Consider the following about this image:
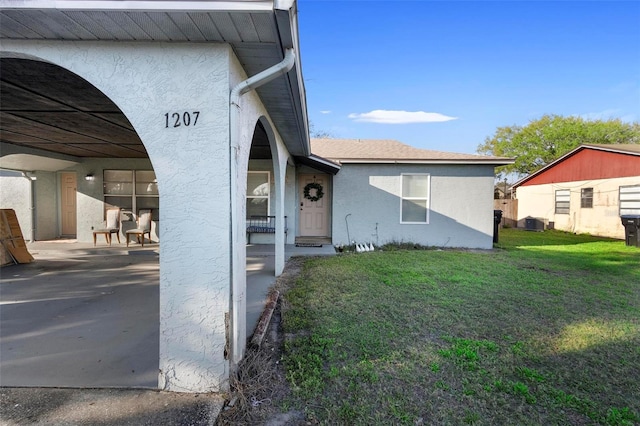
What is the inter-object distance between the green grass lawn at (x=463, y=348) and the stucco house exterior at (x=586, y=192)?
10.3m

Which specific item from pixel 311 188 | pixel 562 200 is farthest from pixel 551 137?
pixel 311 188

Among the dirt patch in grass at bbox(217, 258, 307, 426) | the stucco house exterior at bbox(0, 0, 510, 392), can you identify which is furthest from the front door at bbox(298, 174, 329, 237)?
the dirt patch in grass at bbox(217, 258, 307, 426)

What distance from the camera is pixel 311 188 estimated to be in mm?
10836

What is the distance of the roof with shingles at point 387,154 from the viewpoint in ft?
31.6

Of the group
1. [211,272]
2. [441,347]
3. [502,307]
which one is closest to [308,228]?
[502,307]

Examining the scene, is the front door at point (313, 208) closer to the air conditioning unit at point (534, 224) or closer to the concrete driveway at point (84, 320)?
the concrete driveway at point (84, 320)

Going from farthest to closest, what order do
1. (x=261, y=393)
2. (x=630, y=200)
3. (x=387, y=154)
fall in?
(x=630, y=200) → (x=387, y=154) → (x=261, y=393)

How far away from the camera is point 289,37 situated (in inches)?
91.5

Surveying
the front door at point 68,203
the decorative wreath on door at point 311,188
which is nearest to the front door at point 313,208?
the decorative wreath on door at point 311,188

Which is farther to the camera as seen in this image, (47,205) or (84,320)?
(47,205)

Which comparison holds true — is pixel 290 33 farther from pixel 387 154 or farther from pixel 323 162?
pixel 387 154

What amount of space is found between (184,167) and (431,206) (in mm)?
8818

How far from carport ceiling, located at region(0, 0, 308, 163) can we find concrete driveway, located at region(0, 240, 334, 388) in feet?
8.37

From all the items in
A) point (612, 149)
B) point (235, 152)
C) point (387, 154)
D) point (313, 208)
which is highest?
point (612, 149)
